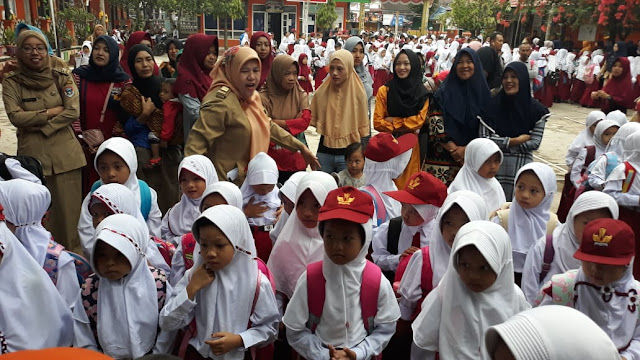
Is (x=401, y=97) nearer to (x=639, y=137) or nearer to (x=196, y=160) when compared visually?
(x=639, y=137)

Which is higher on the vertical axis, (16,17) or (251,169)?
(16,17)

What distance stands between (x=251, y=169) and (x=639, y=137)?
9.19 feet

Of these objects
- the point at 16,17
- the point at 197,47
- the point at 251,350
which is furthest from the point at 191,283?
the point at 16,17

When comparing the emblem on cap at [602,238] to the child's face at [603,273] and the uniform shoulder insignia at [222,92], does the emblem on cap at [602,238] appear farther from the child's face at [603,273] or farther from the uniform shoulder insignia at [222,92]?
the uniform shoulder insignia at [222,92]

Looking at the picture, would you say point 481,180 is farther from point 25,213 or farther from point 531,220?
point 25,213

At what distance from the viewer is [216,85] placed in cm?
346

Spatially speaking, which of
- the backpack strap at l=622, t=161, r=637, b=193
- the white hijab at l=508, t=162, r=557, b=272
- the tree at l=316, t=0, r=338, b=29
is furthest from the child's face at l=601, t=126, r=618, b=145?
the tree at l=316, t=0, r=338, b=29

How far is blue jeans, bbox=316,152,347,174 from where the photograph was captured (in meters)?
4.58

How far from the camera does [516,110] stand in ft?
13.6

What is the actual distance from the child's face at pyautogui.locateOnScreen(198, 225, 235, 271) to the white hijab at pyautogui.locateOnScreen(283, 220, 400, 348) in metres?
0.36

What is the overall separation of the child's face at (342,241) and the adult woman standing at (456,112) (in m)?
2.55

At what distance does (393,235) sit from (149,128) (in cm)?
249

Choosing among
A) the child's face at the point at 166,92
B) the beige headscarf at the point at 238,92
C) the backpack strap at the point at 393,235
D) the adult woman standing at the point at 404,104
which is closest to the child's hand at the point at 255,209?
the beige headscarf at the point at 238,92

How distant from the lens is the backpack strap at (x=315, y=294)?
201 centimetres
